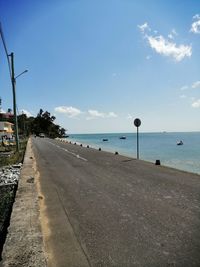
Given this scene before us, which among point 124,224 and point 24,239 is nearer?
point 24,239

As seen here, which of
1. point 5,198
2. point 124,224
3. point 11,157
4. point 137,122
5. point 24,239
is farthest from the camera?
point 11,157

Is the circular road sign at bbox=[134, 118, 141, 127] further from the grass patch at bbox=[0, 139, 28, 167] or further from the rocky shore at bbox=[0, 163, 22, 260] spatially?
the rocky shore at bbox=[0, 163, 22, 260]

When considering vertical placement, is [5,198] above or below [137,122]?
below

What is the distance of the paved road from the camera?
3535 mm

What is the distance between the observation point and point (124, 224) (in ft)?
15.5

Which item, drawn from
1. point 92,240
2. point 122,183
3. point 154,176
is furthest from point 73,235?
point 154,176

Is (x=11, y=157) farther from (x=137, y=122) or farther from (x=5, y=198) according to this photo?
(x=5, y=198)

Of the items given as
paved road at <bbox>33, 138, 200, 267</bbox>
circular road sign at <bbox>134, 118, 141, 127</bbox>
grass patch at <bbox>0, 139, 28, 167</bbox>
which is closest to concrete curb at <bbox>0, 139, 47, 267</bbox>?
paved road at <bbox>33, 138, 200, 267</bbox>

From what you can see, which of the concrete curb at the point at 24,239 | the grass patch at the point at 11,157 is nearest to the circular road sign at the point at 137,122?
the grass patch at the point at 11,157

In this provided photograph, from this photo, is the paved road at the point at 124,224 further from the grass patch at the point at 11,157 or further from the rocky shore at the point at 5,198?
the grass patch at the point at 11,157

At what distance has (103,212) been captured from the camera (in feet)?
18.0

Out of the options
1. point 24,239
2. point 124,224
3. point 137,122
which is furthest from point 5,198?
point 137,122

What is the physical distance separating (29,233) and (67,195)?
327cm

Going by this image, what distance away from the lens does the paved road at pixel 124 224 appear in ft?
11.6
